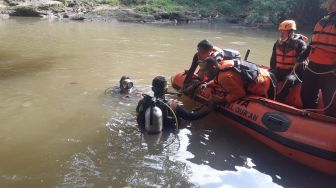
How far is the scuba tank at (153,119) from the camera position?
4546 mm

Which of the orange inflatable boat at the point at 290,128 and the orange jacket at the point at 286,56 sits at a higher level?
the orange jacket at the point at 286,56

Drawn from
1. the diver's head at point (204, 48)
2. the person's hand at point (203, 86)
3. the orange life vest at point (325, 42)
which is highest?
the orange life vest at point (325, 42)

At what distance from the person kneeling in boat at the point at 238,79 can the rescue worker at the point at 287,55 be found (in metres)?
0.28

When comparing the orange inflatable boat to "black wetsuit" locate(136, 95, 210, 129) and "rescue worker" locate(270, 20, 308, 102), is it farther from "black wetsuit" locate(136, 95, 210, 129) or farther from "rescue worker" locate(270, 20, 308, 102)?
"rescue worker" locate(270, 20, 308, 102)

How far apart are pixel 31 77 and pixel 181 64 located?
11.5ft

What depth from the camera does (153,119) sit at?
457cm

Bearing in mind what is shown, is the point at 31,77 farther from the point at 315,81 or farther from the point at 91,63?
the point at 315,81

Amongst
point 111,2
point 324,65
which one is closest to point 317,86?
point 324,65

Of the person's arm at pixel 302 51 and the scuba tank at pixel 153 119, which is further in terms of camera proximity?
the person's arm at pixel 302 51

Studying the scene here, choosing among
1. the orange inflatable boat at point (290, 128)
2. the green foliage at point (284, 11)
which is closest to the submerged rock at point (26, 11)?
the green foliage at point (284, 11)

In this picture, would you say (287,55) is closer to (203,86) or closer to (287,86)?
(287,86)

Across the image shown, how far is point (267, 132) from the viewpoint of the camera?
4508 millimetres

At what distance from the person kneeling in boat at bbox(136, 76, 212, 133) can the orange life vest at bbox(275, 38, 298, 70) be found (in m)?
1.29

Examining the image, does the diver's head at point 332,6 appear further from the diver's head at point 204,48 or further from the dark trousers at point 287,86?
the diver's head at point 204,48
